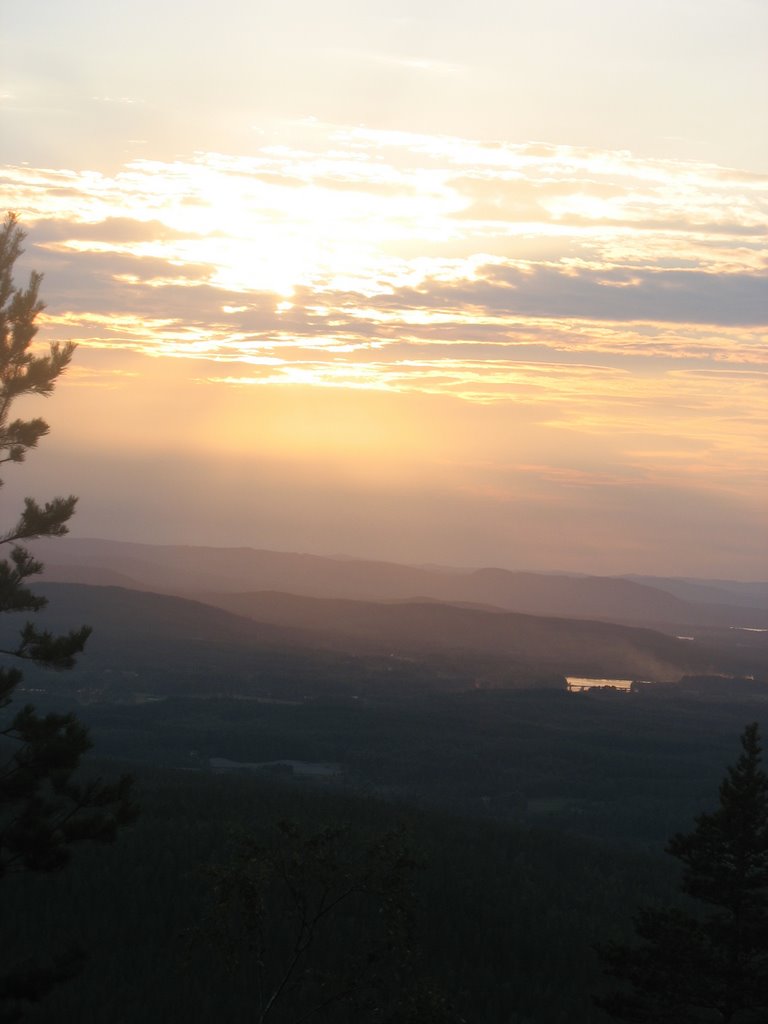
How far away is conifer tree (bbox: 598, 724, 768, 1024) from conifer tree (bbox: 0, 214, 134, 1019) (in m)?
12.7

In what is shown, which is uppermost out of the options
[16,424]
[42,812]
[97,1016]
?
[16,424]

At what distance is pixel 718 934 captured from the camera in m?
27.8

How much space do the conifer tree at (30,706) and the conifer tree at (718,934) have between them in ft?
41.8

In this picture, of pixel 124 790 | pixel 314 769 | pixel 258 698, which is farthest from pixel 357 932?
pixel 258 698

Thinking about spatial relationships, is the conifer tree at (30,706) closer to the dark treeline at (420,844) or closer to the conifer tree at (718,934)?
the dark treeline at (420,844)

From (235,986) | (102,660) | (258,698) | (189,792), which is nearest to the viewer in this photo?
(235,986)

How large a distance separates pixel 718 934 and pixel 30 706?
16.9m

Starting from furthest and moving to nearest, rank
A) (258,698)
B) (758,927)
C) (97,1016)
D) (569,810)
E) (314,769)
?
1. (258,698)
2. (314,769)
3. (569,810)
4. (97,1016)
5. (758,927)

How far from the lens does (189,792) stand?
Answer: 75312 millimetres

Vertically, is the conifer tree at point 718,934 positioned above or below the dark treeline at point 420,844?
above

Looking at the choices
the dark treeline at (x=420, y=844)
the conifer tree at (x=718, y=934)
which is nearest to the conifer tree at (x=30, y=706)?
the dark treeline at (x=420, y=844)

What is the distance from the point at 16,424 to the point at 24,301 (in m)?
2.90

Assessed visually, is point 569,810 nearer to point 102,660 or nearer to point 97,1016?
point 97,1016

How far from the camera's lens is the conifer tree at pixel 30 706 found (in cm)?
2738
